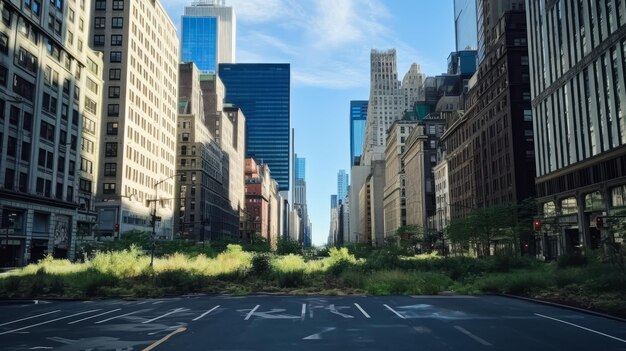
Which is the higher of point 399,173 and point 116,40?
point 116,40

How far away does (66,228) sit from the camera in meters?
66.2

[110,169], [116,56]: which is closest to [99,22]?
[116,56]

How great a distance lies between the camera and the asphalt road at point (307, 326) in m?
13.2

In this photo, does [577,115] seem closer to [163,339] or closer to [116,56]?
[163,339]

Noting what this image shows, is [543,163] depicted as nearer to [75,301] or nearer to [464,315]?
[464,315]

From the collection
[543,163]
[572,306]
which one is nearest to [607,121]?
[543,163]

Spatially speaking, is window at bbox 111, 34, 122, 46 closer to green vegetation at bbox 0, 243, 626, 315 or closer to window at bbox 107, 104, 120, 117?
window at bbox 107, 104, 120, 117

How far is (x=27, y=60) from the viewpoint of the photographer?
57.7 meters

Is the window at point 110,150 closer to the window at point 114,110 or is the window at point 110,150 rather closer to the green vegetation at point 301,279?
the window at point 114,110

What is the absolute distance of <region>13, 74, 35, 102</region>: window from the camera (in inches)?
2172

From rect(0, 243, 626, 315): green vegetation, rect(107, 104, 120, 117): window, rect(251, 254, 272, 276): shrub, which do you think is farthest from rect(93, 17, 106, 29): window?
rect(251, 254, 272, 276): shrub

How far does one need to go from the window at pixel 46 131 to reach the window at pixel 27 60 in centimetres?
655

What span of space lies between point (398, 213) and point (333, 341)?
165990mm

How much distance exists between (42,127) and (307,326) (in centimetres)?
5618
